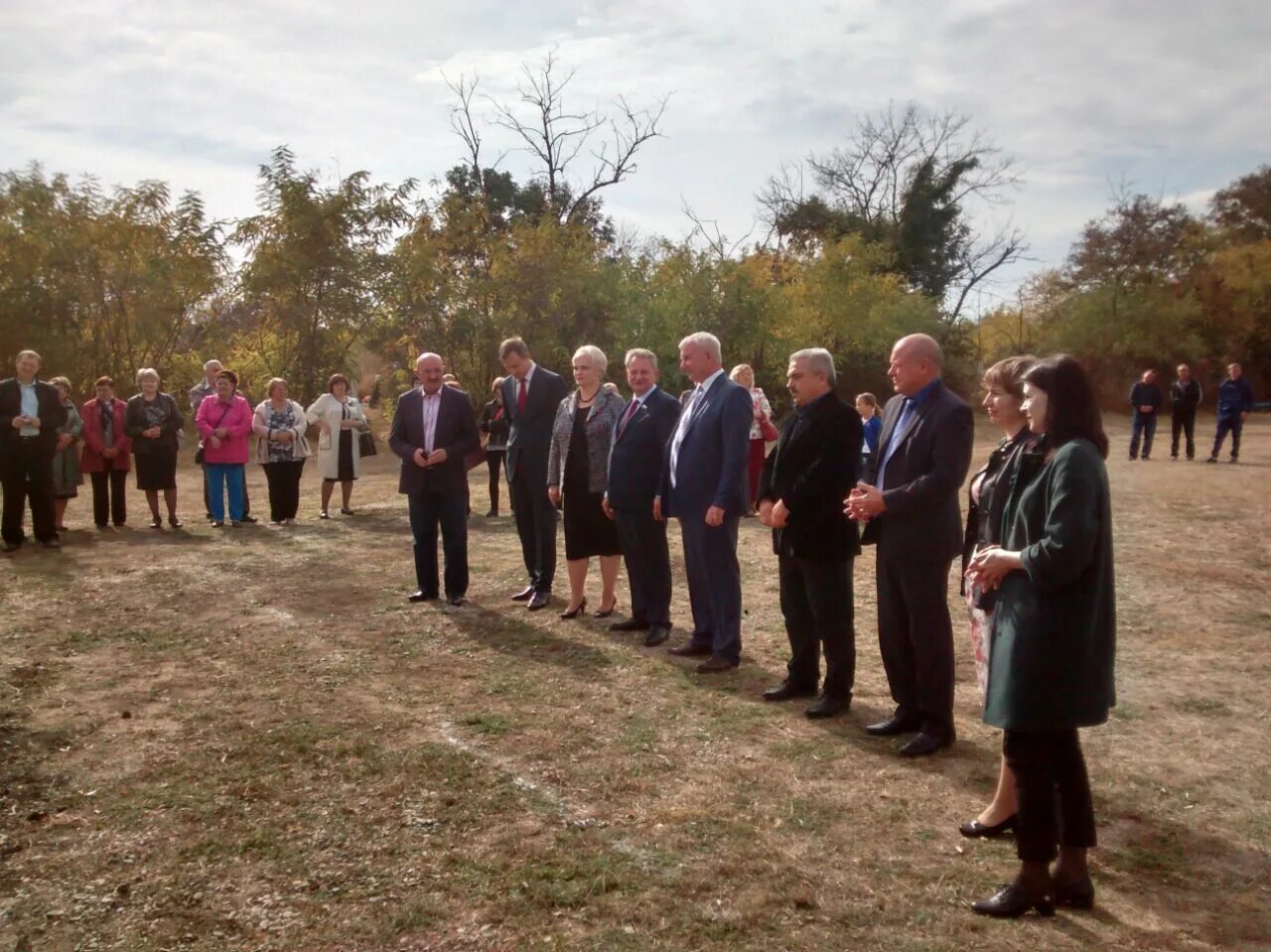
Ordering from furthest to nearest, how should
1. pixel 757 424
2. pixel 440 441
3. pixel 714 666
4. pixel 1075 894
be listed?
pixel 757 424 → pixel 440 441 → pixel 714 666 → pixel 1075 894

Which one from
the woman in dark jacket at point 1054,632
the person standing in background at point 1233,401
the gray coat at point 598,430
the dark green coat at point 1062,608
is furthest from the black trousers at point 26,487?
the person standing in background at point 1233,401

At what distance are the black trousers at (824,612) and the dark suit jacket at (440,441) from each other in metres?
3.31

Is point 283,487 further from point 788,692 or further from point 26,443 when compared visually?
point 788,692

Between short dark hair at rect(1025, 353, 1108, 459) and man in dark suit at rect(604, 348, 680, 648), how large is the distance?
12.4 ft

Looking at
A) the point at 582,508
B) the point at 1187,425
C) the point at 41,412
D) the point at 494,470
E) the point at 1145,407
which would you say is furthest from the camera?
the point at 1145,407

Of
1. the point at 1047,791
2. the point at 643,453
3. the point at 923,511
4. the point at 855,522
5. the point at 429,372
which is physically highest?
the point at 429,372

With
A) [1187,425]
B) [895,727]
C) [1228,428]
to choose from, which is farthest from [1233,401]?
[895,727]

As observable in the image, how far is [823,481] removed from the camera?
5.33 metres

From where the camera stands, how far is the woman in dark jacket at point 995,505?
367cm

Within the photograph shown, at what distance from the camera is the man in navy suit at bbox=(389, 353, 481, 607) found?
8.12 meters

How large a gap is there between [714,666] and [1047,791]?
10.2 ft

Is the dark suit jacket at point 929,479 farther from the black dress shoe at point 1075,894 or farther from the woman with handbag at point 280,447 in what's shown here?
the woman with handbag at point 280,447

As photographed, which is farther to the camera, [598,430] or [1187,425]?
[1187,425]

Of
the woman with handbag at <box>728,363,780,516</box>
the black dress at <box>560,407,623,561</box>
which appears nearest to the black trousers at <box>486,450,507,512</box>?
the woman with handbag at <box>728,363,780,516</box>
